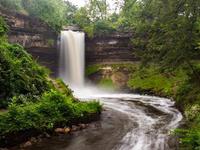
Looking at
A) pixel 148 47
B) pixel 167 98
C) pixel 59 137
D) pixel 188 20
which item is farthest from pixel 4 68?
pixel 167 98

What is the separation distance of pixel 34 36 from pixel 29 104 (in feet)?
98.7

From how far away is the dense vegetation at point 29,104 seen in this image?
51.1 ft

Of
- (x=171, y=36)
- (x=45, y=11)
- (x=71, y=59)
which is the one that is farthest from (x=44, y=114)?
(x=45, y=11)

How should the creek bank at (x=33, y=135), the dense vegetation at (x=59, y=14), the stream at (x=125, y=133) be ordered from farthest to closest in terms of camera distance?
the dense vegetation at (x=59, y=14), the stream at (x=125, y=133), the creek bank at (x=33, y=135)

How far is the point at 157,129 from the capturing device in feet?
61.6

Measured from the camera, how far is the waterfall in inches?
2005

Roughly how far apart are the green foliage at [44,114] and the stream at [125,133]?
840mm

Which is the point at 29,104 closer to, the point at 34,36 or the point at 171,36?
the point at 171,36

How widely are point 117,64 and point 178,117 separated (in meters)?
30.6

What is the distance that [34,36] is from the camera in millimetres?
47719

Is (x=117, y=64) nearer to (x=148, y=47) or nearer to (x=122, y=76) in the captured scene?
(x=122, y=76)

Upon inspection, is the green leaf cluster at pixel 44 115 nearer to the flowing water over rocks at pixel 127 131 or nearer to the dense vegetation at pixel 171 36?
the flowing water over rocks at pixel 127 131

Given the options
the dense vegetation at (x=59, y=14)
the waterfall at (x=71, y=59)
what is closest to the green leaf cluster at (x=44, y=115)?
the dense vegetation at (x=59, y=14)

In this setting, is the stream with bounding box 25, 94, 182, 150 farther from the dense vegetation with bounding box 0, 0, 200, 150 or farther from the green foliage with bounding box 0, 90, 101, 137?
the dense vegetation with bounding box 0, 0, 200, 150
